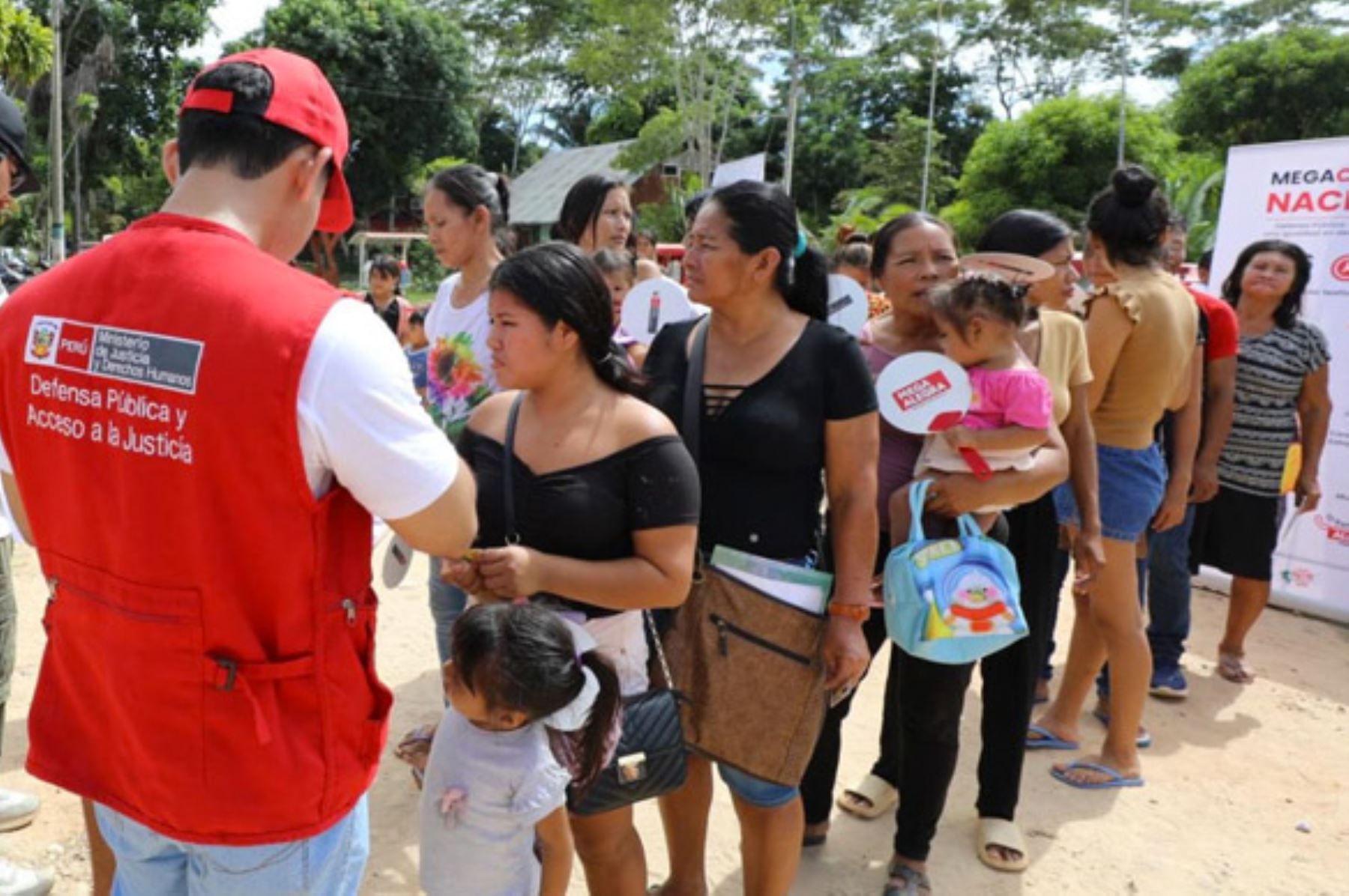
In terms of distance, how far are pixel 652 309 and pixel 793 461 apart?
100cm

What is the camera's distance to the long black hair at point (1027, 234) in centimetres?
293

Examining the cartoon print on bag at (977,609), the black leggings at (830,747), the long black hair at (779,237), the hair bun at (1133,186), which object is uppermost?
the hair bun at (1133,186)

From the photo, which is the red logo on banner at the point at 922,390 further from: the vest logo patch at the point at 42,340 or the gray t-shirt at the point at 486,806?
the vest logo patch at the point at 42,340

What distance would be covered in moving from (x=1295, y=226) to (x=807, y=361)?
4.16 meters

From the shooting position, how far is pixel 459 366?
302 centimetres

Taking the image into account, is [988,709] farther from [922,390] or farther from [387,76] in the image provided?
[387,76]

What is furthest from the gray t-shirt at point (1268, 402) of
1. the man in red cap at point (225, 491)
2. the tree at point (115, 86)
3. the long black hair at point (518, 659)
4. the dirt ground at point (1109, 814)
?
the tree at point (115, 86)

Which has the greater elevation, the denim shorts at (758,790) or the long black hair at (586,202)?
the long black hair at (586,202)

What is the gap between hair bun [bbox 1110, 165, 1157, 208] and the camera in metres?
3.09

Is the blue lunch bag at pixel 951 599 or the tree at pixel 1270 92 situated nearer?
the blue lunch bag at pixel 951 599

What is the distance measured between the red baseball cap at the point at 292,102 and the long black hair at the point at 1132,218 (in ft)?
8.38

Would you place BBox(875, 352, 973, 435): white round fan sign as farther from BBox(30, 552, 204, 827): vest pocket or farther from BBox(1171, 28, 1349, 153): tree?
BBox(1171, 28, 1349, 153): tree

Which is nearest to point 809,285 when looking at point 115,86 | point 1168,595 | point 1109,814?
point 1109,814

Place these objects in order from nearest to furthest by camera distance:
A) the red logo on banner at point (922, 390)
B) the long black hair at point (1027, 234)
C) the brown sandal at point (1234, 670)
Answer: the red logo on banner at point (922, 390) < the long black hair at point (1027, 234) < the brown sandal at point (1234, 670)
